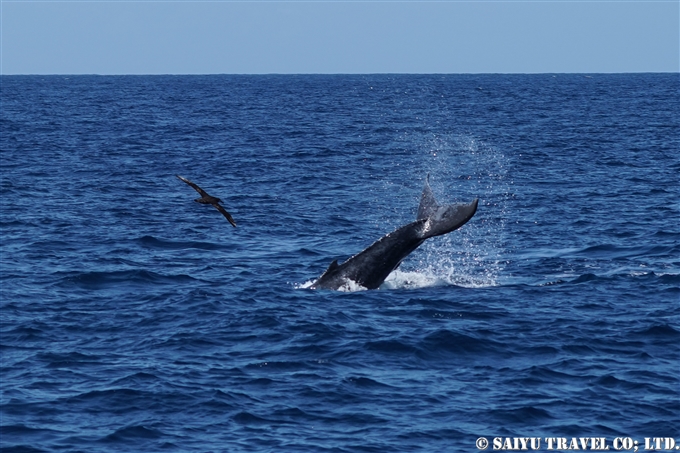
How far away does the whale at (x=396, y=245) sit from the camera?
21.6 metres

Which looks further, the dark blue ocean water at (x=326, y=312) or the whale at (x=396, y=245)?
the whale at (x=396, y=245)

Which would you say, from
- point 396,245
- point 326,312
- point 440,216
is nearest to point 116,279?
point 326,312

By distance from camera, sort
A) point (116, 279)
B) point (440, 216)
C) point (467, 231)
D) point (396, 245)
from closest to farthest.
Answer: point (440, 216), point (396, 245), point (116, 279), point (467, 231)

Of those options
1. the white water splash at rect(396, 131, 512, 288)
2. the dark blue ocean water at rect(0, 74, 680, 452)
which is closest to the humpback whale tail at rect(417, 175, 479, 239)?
the dark blue ocean water at rect(0, 74, 680, 452)

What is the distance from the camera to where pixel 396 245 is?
22859mm

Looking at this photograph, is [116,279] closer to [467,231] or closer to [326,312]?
[326,312]

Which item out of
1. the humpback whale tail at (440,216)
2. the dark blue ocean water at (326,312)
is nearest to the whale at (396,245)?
the humpback whale tail at (440,216)

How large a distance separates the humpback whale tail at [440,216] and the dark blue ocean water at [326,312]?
190cm

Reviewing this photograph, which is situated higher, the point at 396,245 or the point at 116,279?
the point at 396,245

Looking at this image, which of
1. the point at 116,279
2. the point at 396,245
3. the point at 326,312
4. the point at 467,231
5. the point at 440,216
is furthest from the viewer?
the point at 467,231

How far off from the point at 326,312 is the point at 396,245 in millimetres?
2054

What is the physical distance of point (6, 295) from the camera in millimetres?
24219

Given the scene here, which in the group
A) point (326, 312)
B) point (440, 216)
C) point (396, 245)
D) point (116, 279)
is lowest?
point (326, 312)

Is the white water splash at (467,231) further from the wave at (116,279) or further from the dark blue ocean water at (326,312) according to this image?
the wave at (116,279)
